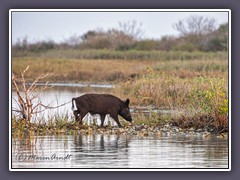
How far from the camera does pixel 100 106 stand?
17.0m

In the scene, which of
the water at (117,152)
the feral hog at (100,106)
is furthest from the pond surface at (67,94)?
the water at (117,152)

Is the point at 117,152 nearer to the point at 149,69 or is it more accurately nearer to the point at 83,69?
the point at 149,69

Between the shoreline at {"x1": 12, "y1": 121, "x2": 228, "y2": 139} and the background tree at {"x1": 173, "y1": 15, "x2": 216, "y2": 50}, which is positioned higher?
Answer: the background tree at {"x1": 173, "y1": 15, "x2": 216, "y2": 50}

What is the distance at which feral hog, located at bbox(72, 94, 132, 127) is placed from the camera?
16.7m

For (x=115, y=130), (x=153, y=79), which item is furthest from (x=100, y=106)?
(x=153, y=79)

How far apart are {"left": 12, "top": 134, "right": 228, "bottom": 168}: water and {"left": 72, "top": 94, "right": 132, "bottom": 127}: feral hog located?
113cm

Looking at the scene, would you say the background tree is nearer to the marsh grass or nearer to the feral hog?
the marsh grass

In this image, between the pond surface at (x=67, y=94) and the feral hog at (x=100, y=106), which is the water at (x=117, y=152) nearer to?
the feral hog at (x=100, y=106)

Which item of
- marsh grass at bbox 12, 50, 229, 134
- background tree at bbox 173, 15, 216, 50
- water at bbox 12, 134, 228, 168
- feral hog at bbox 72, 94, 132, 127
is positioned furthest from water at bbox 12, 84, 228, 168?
background tree at bbox 173, 15, 216, 50

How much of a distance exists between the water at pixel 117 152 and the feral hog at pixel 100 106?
1.13 m

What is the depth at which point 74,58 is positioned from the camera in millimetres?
35188

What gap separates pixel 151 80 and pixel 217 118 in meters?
7.05

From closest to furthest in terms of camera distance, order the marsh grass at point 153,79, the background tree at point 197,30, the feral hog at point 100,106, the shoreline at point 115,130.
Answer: the shoreline at point 115,130 → the marsh grass at point 153,79 → the feral hog at point 100,106 → the background tree at point 197,30

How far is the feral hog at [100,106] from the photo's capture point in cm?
1669
